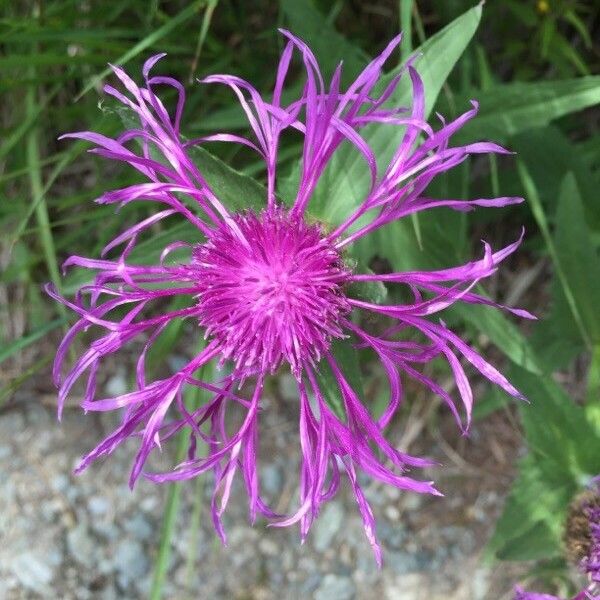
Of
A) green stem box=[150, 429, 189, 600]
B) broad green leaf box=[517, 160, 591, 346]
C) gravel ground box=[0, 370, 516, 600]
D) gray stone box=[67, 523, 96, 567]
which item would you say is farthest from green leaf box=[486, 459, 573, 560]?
gray stone box=[67, 523, 96, 567]

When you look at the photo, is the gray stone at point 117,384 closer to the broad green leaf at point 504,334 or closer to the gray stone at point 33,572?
the gray stone at point 33,572

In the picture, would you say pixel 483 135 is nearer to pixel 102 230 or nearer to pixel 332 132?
pixel 332 132

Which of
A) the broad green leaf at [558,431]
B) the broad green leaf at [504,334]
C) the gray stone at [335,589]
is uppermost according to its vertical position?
the broad green leaf at [504,334]

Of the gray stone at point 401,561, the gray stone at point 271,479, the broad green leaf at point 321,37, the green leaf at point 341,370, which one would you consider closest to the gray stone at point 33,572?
the gray stone at point 271,479

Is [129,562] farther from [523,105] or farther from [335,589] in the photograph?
[523,105]

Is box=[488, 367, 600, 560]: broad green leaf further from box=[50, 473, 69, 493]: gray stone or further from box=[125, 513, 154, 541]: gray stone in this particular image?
box=[50, 473, 69, 493]: gray stone
